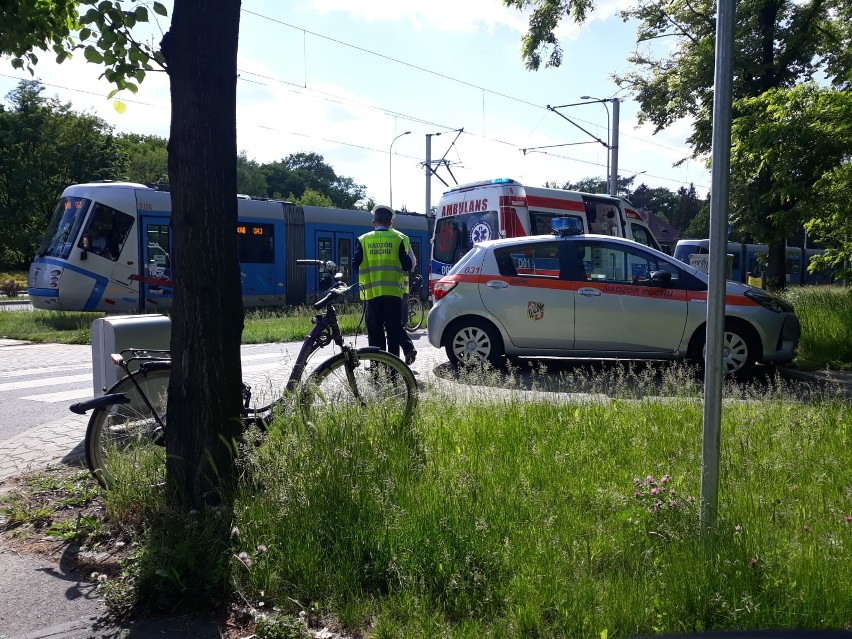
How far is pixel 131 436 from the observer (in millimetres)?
4195

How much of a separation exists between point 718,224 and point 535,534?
157 centimetres

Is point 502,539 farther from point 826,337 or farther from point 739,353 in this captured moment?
point 826,337

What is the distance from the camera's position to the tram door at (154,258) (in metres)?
17.6

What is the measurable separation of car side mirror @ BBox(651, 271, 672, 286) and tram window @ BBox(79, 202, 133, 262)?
42.5 ft

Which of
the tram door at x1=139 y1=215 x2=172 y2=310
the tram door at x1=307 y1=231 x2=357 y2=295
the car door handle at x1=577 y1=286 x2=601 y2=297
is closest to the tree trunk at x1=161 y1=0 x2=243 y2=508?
the car door handle at x1=577 y1=286 x2=601 y2=297

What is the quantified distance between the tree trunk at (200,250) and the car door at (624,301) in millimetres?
6228

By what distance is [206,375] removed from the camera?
3771 millimetres

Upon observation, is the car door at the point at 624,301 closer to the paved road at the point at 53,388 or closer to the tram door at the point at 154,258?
the paved road at the point at 53,388

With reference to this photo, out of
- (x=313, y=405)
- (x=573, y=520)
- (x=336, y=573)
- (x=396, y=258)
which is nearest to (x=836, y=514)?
(x=573, y=520)

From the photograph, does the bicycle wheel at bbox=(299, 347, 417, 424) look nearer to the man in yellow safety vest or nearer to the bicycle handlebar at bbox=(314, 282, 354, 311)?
the bicycle handlebar at bbox=(314, 282, 354, 311)

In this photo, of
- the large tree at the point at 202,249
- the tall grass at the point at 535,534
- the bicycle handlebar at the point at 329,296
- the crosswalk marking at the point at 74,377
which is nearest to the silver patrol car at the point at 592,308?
the crosswalk marking at the point at 74,377

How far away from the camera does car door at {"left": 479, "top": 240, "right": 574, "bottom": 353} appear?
30.6 feet

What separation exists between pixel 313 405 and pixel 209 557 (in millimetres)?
1093

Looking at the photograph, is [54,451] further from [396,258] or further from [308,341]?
[396,258]
